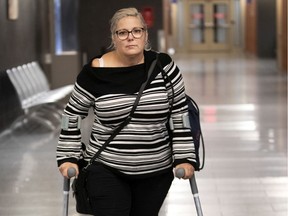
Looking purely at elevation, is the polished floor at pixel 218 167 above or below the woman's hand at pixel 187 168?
below

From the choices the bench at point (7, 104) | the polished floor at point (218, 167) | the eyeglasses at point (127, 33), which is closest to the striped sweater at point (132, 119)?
the eyeglasses at point (127, 33)

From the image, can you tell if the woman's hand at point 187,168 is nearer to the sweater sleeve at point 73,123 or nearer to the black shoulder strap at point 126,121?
the black shoulder strap at point 126,121

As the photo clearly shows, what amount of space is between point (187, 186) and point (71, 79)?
1286 centimetres

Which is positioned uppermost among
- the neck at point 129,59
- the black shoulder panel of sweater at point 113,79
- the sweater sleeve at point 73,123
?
the neck at point 129,59

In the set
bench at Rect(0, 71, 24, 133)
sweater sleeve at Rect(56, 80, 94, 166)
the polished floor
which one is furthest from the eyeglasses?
bench at Rect(0, 71, 24, 133)

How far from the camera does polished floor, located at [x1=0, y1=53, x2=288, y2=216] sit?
6.92 m

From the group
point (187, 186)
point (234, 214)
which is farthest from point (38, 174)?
point (234, 214)

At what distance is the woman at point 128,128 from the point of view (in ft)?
12.5

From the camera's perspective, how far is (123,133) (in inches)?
151

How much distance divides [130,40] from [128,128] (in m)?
0.39

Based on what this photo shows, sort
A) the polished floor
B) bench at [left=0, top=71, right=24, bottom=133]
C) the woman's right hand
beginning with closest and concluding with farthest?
the woman's right hand → the polished floor → bench at [left=0, top=71, right=24, bottom=133]

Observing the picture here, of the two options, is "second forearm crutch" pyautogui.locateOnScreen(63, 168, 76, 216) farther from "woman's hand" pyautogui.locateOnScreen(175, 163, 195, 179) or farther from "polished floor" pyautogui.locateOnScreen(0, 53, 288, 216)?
"polished floor" pyautogui.locateOnScreen(0, 53, 288, 216)

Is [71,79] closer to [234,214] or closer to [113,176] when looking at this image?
[234,214]

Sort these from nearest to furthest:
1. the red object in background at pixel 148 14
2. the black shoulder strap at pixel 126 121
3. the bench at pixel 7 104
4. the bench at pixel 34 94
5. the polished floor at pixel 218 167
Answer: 1. the black shoulder strap at pixel 126 121
2. the polished floor at pixel 218 167
3. the bench at pixel 7 104
4. the bench at pixel 34 94
5. the red object in background at pixel 148 14
